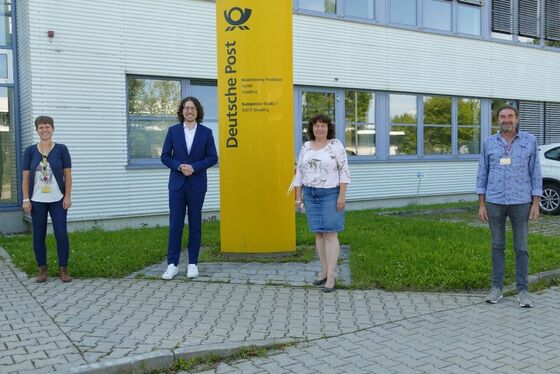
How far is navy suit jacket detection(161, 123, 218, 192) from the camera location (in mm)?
6703

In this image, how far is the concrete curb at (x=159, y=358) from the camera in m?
3.95

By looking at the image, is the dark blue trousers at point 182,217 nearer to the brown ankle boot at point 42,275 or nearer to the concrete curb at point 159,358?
the brown ankle boot at point 42,275

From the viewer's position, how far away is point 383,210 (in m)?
13.9

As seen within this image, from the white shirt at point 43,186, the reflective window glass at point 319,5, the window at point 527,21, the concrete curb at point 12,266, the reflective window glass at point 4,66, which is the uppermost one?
the window at point 527,21

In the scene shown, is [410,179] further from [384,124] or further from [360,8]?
[360,8]

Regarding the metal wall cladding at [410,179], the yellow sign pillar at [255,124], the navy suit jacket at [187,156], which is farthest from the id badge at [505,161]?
the metal wall cladding at [410,179]

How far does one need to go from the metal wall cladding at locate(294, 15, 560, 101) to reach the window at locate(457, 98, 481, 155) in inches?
13.8

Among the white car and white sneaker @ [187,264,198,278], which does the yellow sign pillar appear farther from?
the white car

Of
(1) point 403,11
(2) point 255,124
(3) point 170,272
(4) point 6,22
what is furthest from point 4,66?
(1) point 403,11

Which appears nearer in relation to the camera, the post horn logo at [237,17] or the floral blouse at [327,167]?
the floral blouse at [327,167]

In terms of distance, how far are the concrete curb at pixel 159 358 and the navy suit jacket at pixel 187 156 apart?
8.65 ft

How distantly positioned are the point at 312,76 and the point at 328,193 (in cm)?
782

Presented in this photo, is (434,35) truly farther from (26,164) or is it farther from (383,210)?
(26,164)

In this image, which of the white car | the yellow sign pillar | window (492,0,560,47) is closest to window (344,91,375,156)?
the white car
